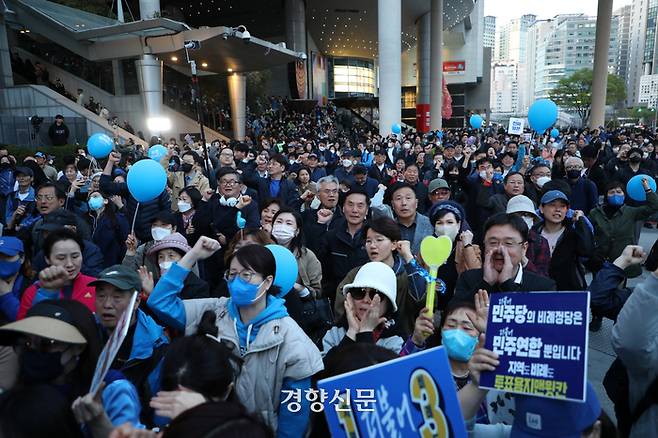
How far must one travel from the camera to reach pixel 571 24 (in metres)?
120

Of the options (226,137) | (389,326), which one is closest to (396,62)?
(226,137)

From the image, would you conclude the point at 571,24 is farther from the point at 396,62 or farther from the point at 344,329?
the point at 344,329

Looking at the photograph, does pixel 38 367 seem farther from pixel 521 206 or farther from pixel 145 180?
pixel 521 206

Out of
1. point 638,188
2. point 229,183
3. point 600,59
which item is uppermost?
point 600,59

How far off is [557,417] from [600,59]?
117ft

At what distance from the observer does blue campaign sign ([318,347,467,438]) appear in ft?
4.67

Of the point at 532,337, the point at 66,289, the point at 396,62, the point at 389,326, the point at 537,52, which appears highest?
the point at 537,52

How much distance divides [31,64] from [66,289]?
23.7m

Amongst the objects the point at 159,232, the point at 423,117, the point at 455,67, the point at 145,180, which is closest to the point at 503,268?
the point at 159,232

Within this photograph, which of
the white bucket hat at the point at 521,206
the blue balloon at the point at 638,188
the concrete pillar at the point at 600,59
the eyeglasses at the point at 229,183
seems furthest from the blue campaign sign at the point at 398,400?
the concrete pillar at the point at 600,59

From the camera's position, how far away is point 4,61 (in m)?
19.5

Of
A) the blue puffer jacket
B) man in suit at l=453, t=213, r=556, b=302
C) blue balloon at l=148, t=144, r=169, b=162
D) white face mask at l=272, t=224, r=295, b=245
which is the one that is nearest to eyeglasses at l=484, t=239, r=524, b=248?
man in suit at l=453, t=213, r=556, b=302

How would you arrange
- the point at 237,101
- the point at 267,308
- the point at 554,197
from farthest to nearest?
the point at 237,101 → the point at 554,197 → the point at 267,308

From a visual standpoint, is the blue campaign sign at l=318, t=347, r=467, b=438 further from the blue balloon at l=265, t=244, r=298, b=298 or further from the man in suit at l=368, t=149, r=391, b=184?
the man in suit at l=368, t=149, r=391, b=184
